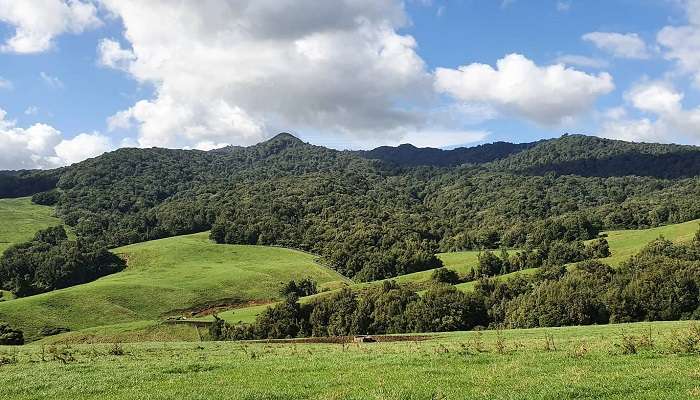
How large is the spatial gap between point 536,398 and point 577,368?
226 inches

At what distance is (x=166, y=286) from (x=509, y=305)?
84.0 meters

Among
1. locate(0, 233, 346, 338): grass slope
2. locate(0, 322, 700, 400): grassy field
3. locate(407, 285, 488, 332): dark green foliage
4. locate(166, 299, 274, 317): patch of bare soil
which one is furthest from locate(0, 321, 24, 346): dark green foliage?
locate(407, 285, 488, 332): dark green foliage

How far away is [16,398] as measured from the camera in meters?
19.1

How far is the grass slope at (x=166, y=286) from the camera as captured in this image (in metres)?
109

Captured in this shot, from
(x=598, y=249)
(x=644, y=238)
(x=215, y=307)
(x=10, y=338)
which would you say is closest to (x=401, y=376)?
(x=10, y=338)

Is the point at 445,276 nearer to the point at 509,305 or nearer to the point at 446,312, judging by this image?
the point at 509,305

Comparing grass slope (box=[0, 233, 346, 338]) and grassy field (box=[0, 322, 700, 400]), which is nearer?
grassy field (box=[0, 322, 700, 400])

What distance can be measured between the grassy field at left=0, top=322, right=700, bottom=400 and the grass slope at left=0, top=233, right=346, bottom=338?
8940 cm

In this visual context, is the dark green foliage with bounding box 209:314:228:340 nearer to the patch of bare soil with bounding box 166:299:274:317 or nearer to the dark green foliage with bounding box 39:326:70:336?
the patch of bare soil with bounding box 166:299:274:317

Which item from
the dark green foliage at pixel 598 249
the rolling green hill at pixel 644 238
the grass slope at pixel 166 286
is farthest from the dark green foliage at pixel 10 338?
the dark green foliage at pixel 598 249

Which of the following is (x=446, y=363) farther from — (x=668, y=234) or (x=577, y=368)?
(x=668, y=234)

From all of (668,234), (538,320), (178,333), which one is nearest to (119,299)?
(178,333)

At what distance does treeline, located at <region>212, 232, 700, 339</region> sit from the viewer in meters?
84.2

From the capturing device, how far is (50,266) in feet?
542
